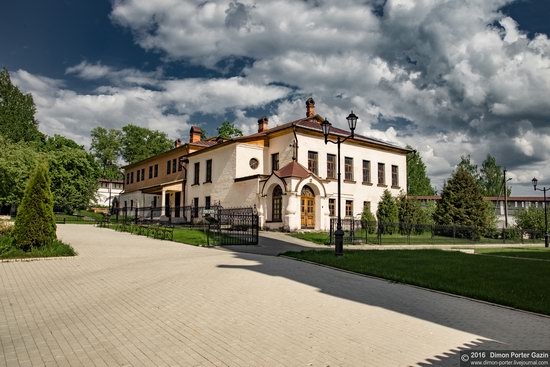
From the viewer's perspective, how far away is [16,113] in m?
54.3

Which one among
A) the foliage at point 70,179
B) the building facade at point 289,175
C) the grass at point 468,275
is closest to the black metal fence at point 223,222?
the building facade at point 289,175

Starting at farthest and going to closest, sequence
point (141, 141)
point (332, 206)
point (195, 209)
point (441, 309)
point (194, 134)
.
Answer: point (141, 141), point (194, 134), point (195, 209), point (332, 206), point (441, 309)

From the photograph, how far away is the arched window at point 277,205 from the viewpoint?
1045 inches

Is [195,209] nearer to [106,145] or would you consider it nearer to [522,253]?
[522,253]

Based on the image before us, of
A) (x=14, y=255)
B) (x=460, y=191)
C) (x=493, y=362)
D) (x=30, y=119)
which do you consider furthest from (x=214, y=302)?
(x=30, y=119)

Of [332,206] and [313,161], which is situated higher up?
[313,161]

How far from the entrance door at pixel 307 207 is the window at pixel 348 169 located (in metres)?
5.97

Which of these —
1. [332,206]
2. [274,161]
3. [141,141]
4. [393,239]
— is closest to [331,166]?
[332,206]

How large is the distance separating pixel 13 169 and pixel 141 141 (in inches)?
1595

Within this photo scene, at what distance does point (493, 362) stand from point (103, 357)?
4388 millimetres

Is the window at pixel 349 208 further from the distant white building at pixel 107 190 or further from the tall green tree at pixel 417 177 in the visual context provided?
the distant white building at pixel 107 190

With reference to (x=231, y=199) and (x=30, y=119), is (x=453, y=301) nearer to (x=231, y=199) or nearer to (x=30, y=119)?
(x=231, y=199)

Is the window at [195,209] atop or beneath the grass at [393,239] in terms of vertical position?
atop

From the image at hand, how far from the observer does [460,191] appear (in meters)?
32.0
